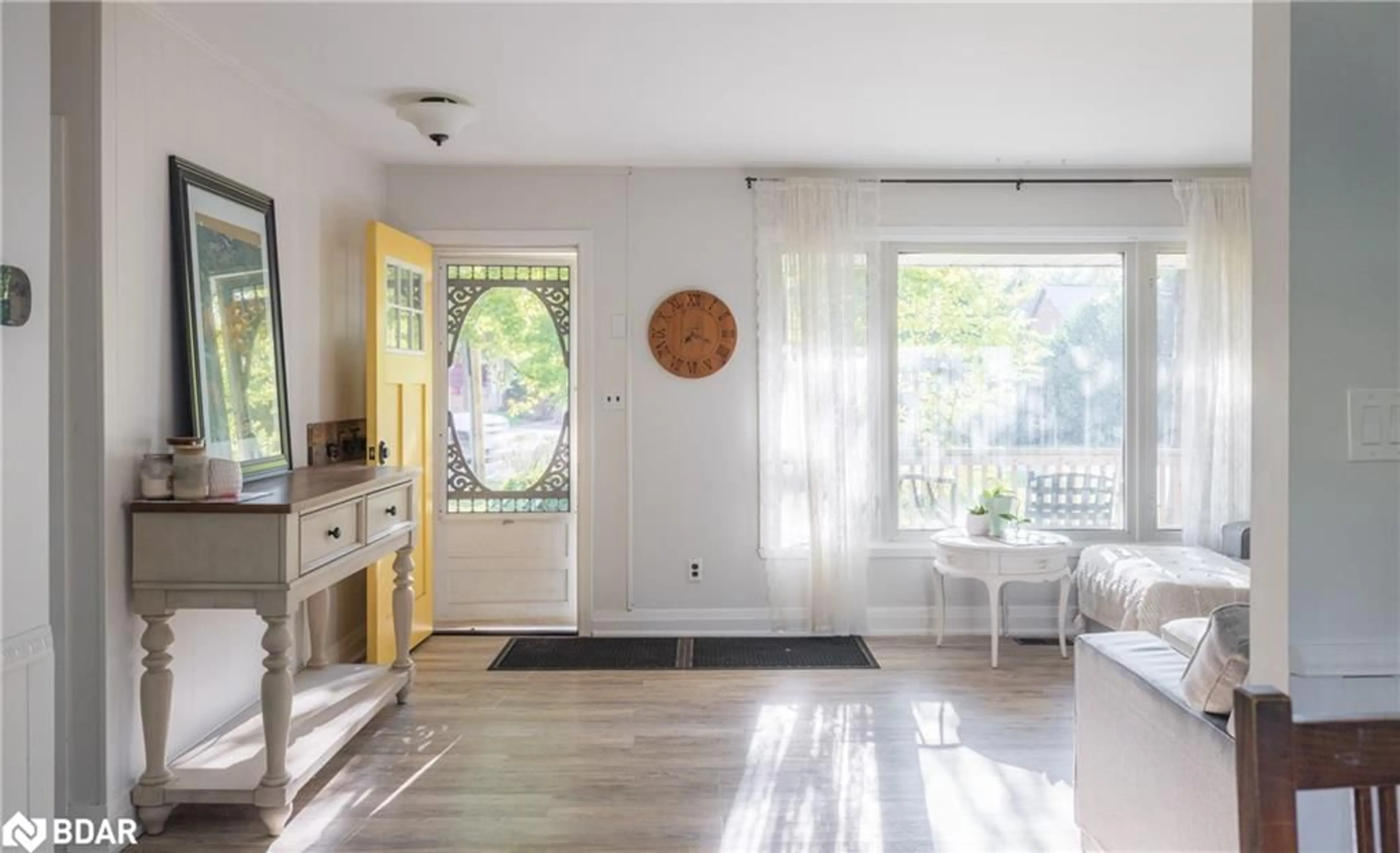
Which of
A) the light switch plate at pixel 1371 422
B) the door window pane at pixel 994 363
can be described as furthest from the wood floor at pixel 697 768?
the light switch plate at pixel 1371 422

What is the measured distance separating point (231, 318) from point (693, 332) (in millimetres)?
2230

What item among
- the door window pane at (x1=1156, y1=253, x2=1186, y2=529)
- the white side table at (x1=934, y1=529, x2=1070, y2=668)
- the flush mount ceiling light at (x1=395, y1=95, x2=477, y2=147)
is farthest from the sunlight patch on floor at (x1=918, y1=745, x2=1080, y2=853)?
the flush mount ceiling light at (x1=395, y1=95, x2=477, y2=147)

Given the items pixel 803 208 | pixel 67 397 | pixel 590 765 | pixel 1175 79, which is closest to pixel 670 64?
pixel 803 208

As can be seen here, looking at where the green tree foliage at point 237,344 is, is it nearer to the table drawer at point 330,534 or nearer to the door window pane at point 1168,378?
the table drawer at point 330,534

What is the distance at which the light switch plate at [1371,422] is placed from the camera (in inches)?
55.9

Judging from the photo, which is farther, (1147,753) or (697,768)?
(697,768)

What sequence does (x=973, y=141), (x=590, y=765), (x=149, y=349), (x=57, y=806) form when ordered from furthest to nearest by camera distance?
1. (x=973, y=141)
2. (x=590, y=765)
3. (x=149, y=349)
4. (x=57, y=806)

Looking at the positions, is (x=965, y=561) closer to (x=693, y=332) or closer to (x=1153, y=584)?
(x=1153, y=584)

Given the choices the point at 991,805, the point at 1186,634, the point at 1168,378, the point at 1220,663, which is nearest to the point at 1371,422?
the point at 1220,663

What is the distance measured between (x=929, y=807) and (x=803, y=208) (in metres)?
2.95

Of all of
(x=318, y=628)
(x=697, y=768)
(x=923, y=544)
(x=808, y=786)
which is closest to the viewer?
(x=808, y=786)

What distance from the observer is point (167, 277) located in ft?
8.55

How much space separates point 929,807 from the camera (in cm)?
257

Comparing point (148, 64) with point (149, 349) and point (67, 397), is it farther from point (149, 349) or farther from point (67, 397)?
point (67, 397)
